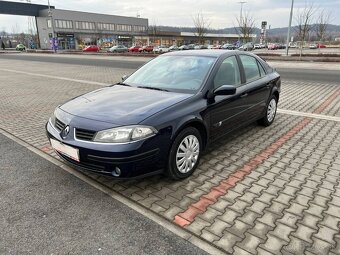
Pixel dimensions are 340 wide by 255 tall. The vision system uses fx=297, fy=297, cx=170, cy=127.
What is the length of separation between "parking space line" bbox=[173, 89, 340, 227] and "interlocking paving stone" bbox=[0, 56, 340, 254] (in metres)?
0.05

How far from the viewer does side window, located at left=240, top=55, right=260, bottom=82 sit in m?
4.84

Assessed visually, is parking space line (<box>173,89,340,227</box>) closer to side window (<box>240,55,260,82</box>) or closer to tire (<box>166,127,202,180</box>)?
tire (<box>166,127,202,180</box>)

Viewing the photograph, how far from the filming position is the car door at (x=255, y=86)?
482 cm

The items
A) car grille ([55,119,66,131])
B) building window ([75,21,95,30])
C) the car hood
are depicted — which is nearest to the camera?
the car hood

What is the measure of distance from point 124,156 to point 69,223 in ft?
2.71

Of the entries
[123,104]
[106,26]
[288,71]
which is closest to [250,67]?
[123,104]

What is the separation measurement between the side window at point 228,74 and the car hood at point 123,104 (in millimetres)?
641

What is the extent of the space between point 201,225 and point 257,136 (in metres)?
2.89

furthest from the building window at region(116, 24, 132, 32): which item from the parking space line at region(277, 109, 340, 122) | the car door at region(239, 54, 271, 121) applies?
the car door at region(239, 54, 271, 121)

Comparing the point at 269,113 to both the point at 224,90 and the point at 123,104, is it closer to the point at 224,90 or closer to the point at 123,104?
the point at 224,90

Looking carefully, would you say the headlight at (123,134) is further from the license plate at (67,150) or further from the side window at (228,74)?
the side window at (228,74)

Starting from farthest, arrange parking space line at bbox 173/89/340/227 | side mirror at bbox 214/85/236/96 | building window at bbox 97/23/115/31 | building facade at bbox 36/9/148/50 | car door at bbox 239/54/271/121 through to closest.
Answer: building window at bbox 97/23/115/31 → building facade at bbox 36/9/148/50 → car door at bbox 239/54/271/121 → side mirror at bbox 214/85/236/96 → parking space line at bbox 173/89/340/227

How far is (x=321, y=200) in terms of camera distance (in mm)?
3248

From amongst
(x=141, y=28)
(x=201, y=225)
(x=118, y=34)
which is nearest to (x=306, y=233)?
(x=201, y=225)
